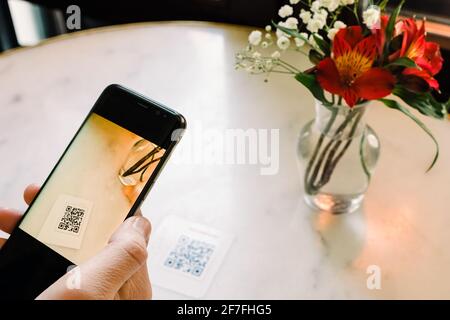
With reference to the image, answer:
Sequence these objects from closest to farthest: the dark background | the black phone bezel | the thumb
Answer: the thumb, the black phone bezel, the dark background

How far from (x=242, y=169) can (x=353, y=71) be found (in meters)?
0.29

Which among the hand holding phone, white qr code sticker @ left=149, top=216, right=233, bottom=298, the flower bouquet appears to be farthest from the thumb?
the flower bouquet

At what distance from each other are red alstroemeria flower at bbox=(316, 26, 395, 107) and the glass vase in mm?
78

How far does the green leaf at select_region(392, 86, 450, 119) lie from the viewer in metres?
0.64

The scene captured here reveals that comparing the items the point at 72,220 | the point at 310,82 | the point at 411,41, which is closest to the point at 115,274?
the point at 72,220

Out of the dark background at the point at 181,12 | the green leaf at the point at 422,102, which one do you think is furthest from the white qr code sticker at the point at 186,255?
the dark background at the point at 181,12

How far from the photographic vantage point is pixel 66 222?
71 centimetres

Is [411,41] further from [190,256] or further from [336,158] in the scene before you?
[190,256]

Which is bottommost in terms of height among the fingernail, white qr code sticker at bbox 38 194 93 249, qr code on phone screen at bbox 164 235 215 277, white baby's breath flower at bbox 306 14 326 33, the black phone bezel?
qr code on phone screen at bbox 164 235 215 277

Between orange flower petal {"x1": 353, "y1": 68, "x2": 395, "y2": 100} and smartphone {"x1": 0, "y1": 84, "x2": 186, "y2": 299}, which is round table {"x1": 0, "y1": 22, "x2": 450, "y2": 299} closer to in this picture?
smartphone {"x1": 0, "y1": 84, "x2": 186, "y2": 299}

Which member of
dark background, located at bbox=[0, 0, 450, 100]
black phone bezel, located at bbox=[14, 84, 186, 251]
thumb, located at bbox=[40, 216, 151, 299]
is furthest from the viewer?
dark background, located at bbox=[0, 0, 450, 100]

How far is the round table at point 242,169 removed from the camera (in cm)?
75
